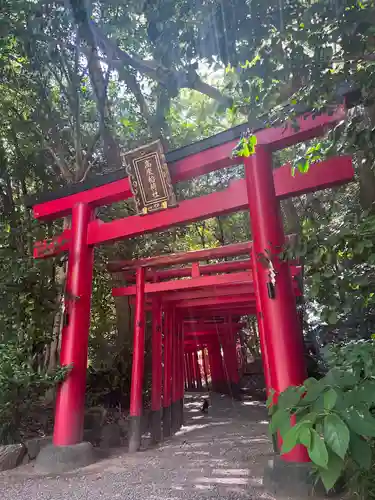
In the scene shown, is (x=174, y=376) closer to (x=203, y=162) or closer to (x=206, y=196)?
(x=206, y=196)

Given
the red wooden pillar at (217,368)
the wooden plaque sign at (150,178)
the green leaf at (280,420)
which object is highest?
the wooden plaque sign at (150,178)

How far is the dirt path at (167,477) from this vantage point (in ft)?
12.7

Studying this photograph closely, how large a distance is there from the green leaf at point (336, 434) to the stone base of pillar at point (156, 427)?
754cm

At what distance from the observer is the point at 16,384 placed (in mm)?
5062

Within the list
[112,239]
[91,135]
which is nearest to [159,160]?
[112,239]

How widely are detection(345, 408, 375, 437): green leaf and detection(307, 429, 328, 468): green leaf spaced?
0.17 m

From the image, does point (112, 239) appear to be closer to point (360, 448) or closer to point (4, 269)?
point (4, 269)

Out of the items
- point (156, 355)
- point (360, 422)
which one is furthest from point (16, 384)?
point (360, 422)

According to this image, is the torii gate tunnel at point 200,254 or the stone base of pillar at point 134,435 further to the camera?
the stone base of pillar at point 134,435

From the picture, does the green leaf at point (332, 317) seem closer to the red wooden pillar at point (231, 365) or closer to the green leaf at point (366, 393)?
the green leaf at point (366, 393)

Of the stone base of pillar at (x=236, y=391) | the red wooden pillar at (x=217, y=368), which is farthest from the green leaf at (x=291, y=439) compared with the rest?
the red wooden pillar at (x=217, y=368)

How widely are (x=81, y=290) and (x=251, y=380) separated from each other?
1350 centimetres

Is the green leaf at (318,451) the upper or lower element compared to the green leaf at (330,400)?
lower

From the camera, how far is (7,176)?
8156 millimetres
